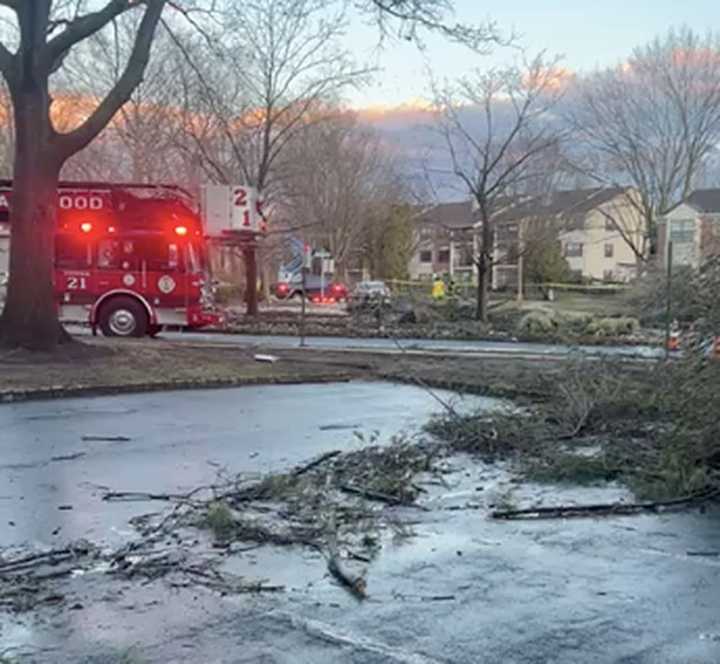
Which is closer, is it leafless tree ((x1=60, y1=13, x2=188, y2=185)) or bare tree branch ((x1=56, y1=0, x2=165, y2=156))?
bare tree branch ((x1=56, y1=0, x2=165, y2=156))

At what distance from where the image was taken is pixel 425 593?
5145 mm

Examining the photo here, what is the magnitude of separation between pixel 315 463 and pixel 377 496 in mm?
1271

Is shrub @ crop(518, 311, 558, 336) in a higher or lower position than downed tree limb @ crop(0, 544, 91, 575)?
higher

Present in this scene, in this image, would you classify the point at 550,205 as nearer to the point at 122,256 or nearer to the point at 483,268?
the point at 483,268

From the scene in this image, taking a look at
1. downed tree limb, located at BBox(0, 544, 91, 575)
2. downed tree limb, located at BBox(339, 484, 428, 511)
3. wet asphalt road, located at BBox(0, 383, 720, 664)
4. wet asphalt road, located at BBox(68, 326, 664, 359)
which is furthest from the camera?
wet asphalt road, located at BBox(68, 326, 664, 359)

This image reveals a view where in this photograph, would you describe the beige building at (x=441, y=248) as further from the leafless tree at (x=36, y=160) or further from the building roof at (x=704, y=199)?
the leafless tree at (x=36, y=160)

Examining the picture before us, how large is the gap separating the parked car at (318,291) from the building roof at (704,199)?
2333 cm

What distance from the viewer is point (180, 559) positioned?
572 cm

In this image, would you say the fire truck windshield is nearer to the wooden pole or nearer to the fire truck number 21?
the fire truck number 21

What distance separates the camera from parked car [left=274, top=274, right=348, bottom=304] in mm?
45688

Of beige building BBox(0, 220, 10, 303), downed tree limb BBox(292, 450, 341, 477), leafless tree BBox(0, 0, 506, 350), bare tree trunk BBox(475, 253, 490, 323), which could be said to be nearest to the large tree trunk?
leafless tree BBox(0, 0, 506, 350)

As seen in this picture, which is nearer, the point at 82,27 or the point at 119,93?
the point at 82,27

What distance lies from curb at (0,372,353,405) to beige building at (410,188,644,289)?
1641 cm

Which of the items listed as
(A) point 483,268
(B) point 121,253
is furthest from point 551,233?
(B) point 121,253
